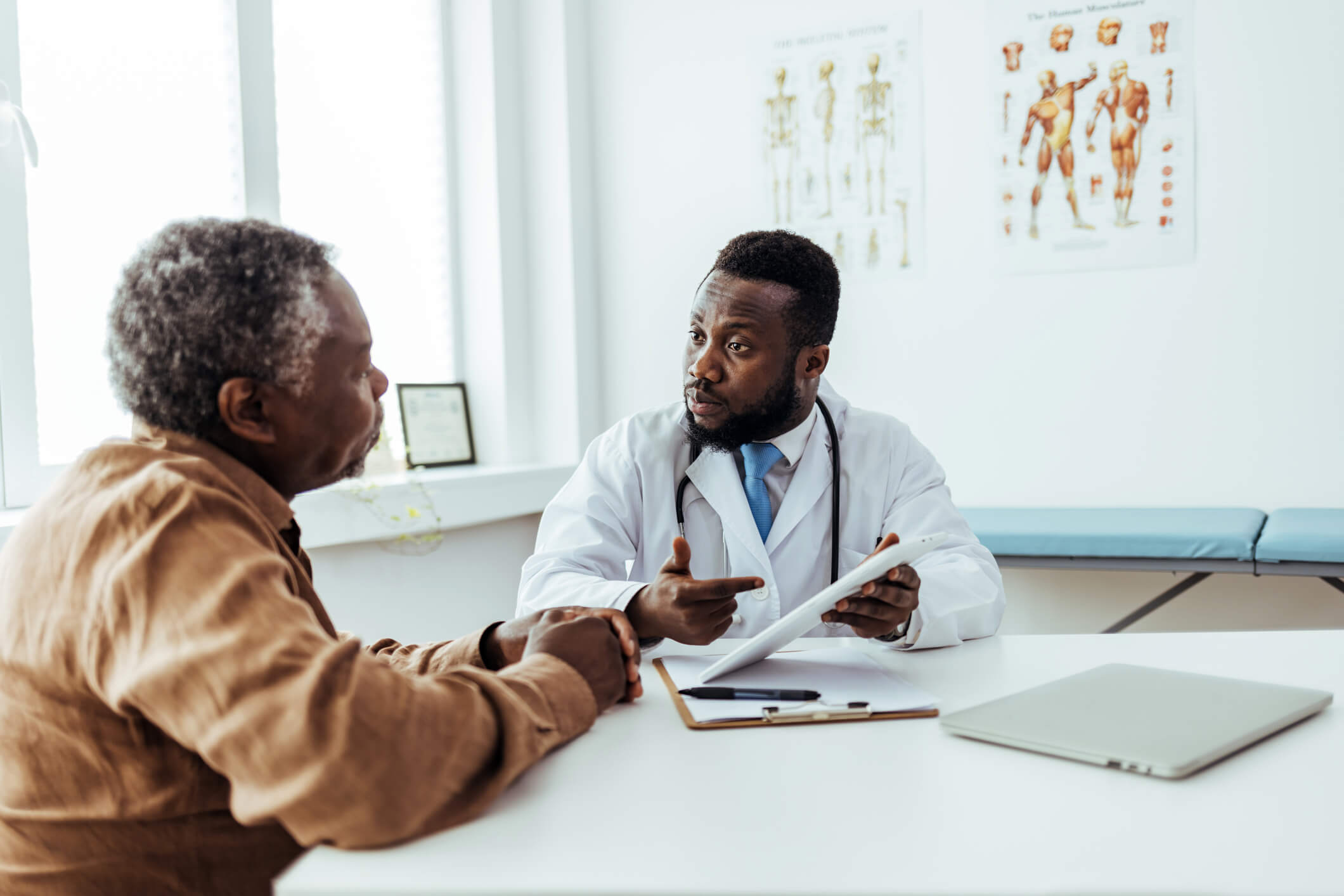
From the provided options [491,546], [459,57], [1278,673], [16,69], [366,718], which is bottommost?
[491,546]

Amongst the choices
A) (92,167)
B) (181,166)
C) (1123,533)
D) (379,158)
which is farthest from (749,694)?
(379,158)

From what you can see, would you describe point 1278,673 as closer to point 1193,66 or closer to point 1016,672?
point 1016,672

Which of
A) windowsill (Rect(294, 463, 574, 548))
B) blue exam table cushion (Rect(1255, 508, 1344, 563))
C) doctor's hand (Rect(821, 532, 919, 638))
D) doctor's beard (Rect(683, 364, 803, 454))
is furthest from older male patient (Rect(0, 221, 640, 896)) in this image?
blue exam table cushion (Rect(1255, 508, 1344, 563))

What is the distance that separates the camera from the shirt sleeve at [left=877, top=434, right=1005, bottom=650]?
4.52 ft

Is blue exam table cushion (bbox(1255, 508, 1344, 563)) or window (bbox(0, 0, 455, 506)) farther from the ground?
window (bbox(0, 0, 455, 506))

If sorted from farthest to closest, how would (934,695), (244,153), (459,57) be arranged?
→ (459,57)
(244,153)
(934,695)

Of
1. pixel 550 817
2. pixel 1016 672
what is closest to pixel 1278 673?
pixel 1016 672

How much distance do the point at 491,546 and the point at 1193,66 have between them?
8.49 ft

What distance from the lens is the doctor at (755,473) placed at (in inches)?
68.9

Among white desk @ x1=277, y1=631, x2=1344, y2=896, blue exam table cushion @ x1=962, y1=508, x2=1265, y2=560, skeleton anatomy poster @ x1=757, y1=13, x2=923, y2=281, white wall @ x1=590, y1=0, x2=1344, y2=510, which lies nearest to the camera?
white desk @ x1=277, y1=631, x2=1344, y2=896

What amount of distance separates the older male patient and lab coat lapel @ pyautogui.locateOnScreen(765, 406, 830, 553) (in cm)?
77

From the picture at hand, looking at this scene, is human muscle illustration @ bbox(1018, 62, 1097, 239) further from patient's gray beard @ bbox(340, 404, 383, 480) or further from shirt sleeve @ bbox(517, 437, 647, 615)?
patient's gray beard @ bbox(340, 404, 383, 480)

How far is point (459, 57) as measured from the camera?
3633mm

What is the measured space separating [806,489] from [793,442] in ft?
0.32
